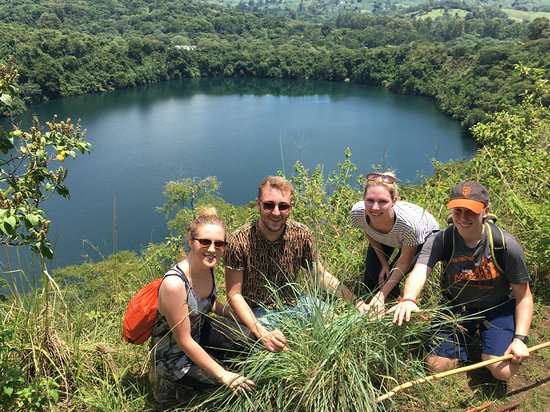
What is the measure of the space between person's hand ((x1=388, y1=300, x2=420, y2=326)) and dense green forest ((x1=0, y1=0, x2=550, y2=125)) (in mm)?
20695

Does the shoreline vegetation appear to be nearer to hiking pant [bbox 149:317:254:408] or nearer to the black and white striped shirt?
hiking pant [bbox 149:317:254:408]

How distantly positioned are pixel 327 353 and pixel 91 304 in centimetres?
181

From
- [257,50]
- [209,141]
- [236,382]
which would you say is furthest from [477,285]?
[257,50]

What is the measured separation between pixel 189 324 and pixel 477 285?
4.27ft

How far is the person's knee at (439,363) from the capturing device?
2.11 metres

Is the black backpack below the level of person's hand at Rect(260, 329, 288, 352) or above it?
above

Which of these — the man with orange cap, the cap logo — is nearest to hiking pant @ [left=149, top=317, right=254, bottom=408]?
the man with orange cap

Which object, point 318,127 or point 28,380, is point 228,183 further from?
point 28,380

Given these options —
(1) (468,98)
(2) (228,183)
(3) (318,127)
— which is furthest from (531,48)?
(2) (228,183)

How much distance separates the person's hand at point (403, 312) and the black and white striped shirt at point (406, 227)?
57 centimetres

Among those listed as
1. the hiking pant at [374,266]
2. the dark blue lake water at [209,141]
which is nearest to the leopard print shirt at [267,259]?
the hiking pant at [374,266]

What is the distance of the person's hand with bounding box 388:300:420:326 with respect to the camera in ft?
6.28

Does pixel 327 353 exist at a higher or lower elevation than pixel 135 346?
higher

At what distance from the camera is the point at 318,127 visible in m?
35.6
